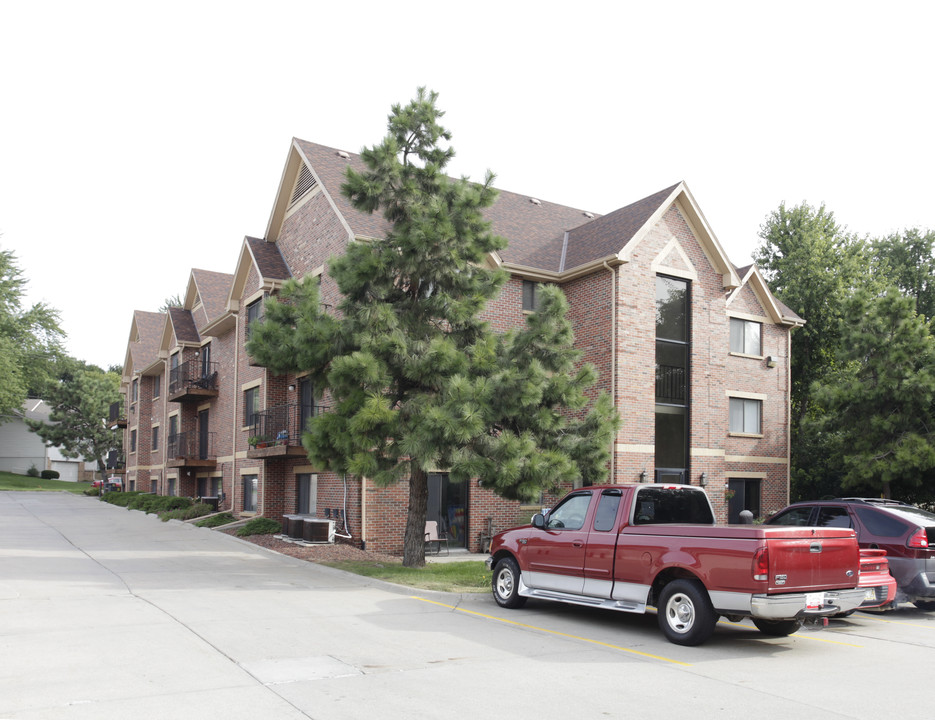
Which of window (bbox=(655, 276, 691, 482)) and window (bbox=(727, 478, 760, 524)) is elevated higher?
window (bbox=(655, 276, 691, 482))

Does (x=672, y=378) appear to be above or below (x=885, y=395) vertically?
above

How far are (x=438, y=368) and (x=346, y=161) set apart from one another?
12.1 m

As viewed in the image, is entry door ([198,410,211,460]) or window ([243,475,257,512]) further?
entry door ([198,410,211,460])

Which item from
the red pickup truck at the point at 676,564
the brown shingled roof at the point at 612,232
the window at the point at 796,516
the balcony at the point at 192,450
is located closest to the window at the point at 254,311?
the balcony at the point at 192,450

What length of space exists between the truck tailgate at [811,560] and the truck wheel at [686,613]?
32.2 inches

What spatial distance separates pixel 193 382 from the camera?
107ft

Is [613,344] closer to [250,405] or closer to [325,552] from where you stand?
[325,552]

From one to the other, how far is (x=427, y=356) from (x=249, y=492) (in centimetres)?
1521

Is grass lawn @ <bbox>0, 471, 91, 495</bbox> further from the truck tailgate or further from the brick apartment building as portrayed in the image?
the truck tailgate

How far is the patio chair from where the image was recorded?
20.0 metres

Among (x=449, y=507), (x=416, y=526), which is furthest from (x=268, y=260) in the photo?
(x=416, y=526)

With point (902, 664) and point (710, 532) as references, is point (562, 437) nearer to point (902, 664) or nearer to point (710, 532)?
point (710, 532)

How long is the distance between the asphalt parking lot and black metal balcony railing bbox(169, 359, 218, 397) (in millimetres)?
17684

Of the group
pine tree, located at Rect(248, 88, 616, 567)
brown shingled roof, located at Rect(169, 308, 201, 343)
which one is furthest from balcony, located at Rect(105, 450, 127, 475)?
pine tree, located at Rect(248, 88, 616, 567)
